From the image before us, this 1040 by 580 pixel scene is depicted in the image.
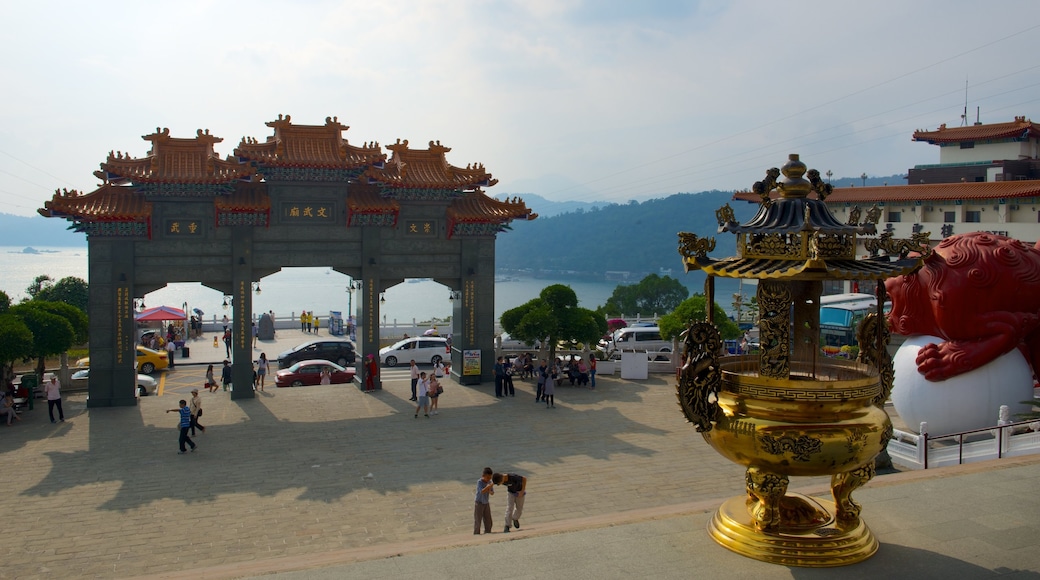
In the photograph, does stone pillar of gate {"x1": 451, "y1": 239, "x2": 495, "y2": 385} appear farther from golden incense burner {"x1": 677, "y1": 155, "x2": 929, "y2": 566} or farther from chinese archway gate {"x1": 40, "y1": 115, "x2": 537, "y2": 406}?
golden incense burner {"x1": 677, "y1": 155, "x2": 929, "y2": 566}

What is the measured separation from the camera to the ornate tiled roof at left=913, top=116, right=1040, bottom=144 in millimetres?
41250

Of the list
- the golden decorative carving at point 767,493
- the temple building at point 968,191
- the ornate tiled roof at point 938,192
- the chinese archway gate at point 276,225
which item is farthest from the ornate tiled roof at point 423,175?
the temple building at point 968,191

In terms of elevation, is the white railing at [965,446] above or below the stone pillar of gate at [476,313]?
below

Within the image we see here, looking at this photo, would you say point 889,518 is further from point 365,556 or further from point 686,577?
point 365,556

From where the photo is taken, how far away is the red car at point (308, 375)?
24484 mm

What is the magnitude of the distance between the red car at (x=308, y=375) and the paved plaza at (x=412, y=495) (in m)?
1.52

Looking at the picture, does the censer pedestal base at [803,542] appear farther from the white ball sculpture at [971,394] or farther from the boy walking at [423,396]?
the boy walking at [423,396]

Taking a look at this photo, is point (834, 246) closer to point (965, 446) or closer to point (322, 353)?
point (965, 446)

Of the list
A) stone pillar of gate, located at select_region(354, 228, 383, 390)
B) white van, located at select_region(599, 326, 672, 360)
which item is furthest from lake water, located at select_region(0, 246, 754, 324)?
stone pillar of gate, located at select_region(354, 228, 383, 390)

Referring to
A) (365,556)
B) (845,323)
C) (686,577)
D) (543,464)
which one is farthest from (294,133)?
(845,323)

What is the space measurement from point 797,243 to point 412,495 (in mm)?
8105

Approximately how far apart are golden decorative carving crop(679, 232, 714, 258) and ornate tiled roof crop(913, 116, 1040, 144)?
40769 mm

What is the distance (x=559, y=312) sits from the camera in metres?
24.5

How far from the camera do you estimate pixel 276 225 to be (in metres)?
21.8
